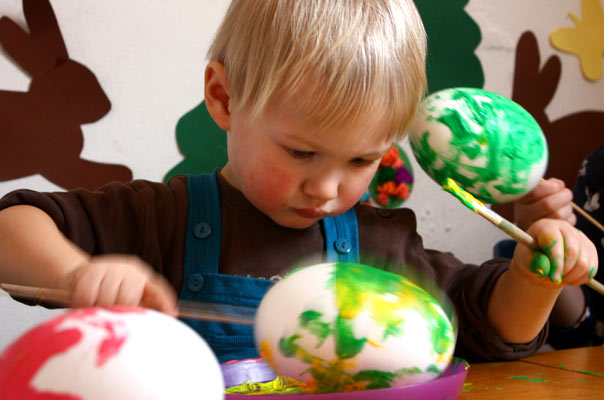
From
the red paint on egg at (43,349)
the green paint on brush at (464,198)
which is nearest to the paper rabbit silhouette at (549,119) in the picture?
the green paint on brush at (464,198)

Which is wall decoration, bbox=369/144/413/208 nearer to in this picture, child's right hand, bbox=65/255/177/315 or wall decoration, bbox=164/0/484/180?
wall decoration, bbox=164/0/484/180

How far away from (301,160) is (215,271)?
0.73 ft

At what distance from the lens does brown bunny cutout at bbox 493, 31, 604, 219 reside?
175cm

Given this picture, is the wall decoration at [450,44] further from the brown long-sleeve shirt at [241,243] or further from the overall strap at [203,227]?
the overall strap at [203,227]

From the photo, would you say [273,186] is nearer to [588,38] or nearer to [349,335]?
[349,335]

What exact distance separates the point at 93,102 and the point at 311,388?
85cm

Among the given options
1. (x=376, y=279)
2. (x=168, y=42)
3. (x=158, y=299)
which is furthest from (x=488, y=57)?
(x=158, y=299)

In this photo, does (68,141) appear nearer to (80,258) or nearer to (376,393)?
(80,258)

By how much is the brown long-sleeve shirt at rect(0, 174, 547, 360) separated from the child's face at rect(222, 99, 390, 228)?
0.28 ft

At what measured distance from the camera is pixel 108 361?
16.0 inches

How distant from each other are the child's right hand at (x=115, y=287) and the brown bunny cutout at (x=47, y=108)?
2.21 ft

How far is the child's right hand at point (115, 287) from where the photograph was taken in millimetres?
526

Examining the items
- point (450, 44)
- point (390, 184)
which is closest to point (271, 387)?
point (390, 184)

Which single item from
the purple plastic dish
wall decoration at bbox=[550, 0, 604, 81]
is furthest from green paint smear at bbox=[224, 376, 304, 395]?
wall decoration at bbox=[550, 0, 604, 81]
